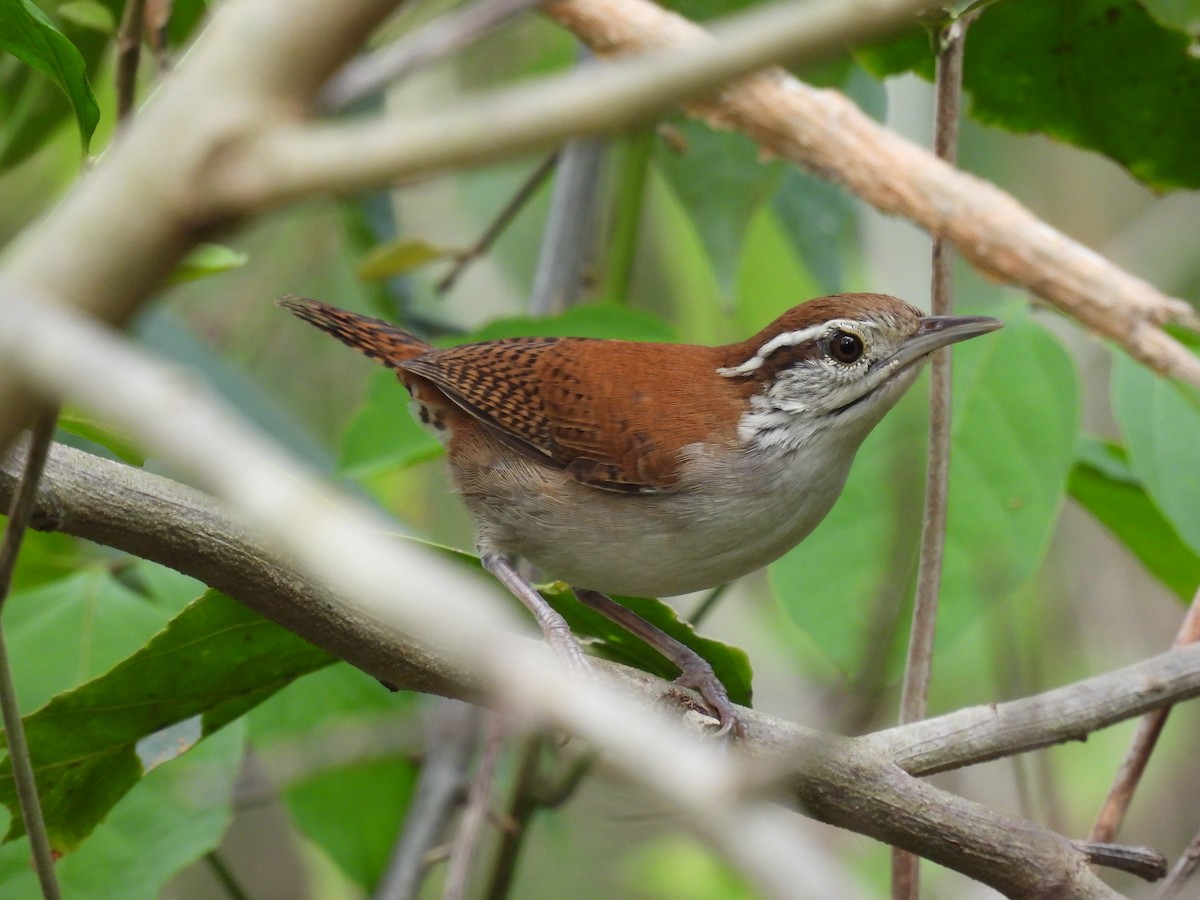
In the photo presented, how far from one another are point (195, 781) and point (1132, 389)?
95.2 inches

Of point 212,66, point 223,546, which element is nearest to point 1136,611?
point 223,546

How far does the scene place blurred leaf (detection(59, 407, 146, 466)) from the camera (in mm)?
2128

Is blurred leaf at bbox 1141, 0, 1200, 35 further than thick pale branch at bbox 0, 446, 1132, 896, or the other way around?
blurred leaf at bbox 1141, 0, 1200, 35

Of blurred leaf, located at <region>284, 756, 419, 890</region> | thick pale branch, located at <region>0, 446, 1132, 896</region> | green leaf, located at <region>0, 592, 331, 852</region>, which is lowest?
blurred leaf, located at <region>284, 756, 419, 890</region>

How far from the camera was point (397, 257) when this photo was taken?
4.12 m

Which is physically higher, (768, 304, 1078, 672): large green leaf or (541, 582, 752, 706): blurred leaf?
(768, 304, 1078, 672): large green leaf

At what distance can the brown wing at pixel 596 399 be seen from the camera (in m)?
3.10

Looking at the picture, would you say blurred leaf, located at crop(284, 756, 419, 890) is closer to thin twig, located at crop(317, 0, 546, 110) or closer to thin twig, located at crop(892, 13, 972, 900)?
thin twig, located at crop(892, 13, 972, 900)

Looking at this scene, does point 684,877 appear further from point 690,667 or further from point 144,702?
point 144,702

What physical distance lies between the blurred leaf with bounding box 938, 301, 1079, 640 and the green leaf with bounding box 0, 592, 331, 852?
1458mm

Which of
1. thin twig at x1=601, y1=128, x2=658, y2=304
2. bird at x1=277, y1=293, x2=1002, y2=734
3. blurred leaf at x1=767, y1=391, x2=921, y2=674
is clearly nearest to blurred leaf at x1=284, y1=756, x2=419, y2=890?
bird at x1=277, y1=293, x2=1002, y2=734

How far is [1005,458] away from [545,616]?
3.88ft

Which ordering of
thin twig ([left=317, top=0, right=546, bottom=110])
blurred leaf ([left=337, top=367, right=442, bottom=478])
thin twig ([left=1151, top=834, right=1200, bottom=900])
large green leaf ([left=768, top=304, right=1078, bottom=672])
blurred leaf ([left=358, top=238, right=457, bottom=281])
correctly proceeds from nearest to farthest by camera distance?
thin twig ([left=317, top=0, right=546, bottom=110]) < thin twig ([left=1151, top=834, right=1200, bottom=900]) < large green leaf ([left=768, top=304, right=1078, bottom=672]) < blurred leaf ([left=337, top=367, right=442, bottom=478]) < blurred leaf ([left=358, top=238, right=457, bottom=281])

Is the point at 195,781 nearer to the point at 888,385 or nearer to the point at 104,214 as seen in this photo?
the point at 888,385
